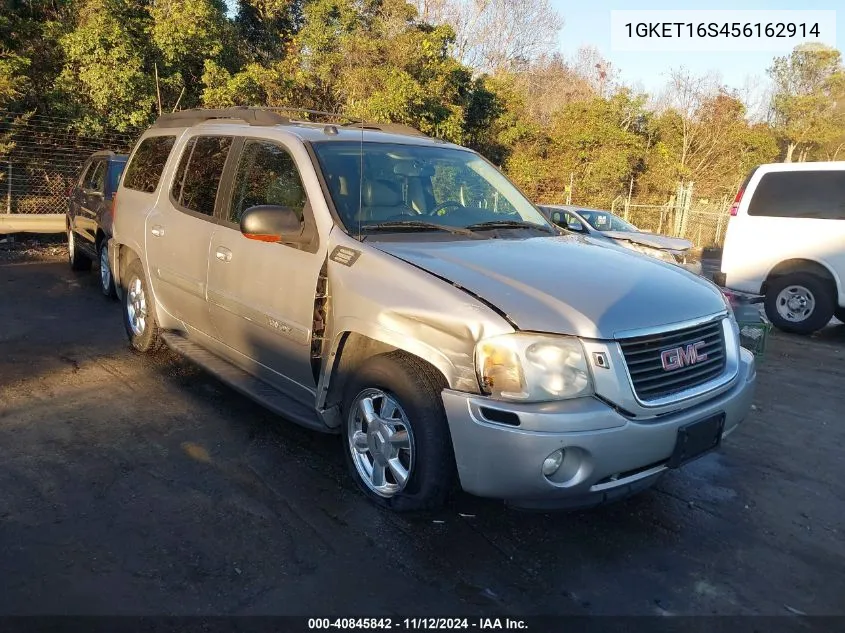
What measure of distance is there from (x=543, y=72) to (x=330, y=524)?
35803 millimetres

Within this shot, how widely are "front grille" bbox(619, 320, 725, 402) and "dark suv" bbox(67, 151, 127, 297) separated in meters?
6.68

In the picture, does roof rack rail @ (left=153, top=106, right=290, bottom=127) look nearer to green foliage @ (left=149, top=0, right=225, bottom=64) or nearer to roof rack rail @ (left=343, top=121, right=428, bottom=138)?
roof rack rail @ (left=343, top=121, right=428, bottom=138)

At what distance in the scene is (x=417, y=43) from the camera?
18609 millimetres

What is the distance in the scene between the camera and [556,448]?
8.80ft

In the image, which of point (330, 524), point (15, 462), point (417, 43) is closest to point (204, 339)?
point (15, 462)

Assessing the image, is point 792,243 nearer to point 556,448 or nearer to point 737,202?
point 737,202

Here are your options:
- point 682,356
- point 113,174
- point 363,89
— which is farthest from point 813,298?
point 363,89

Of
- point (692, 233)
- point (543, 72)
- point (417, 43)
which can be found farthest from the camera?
point (543, 72)

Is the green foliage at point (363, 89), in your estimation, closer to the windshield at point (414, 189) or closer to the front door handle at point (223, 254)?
the windshield at point (414, 189)

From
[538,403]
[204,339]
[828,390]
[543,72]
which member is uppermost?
[543,72]

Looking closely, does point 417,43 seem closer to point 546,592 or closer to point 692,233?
point 692,233

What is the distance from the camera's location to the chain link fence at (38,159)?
12.9 m

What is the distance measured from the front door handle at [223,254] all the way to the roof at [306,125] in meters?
0.85

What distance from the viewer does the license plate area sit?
2979 mm
